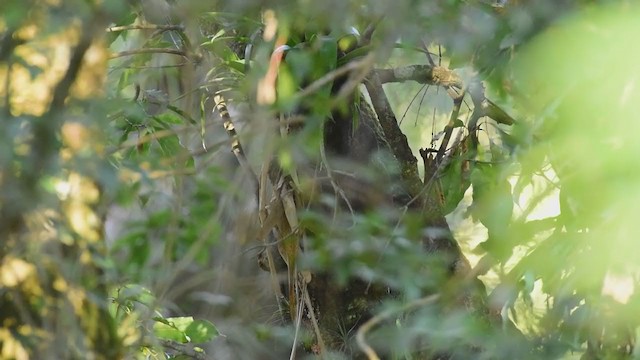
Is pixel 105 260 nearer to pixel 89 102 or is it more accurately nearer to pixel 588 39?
pixel 89 102

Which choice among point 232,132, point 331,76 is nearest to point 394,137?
point 232,132

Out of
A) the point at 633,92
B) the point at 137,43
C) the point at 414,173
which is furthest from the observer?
the point at 414,173

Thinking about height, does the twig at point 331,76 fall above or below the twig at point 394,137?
above

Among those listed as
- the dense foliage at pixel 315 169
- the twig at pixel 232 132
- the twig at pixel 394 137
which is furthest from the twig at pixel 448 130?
the twig at pixel 232 132

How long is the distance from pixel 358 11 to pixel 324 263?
33cm

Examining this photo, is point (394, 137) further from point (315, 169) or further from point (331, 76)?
point (331, 76)

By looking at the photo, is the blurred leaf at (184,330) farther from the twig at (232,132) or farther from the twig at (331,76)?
the twig at (331,76)

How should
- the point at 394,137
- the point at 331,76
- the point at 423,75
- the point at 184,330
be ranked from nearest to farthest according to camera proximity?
the point at 331,76 < the point at 184,330 < the point at 423,75 < the point at 394,137

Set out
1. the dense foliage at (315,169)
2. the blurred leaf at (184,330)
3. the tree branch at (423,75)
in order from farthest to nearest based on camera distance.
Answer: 1. the tree branch at (423,75)
2. the blurred leaf at (184,330)
3. the dense foliage at (315,169)

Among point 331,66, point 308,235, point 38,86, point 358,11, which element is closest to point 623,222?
point 358,11

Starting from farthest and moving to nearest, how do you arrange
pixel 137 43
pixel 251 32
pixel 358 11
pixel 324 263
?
pixel 137 43 < pixel 251 32 < pixel 324 263 < pixel 358 11

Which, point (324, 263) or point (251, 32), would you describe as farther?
point (251, 32)

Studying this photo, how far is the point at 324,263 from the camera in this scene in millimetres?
1052

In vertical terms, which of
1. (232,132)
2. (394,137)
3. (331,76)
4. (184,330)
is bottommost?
(184,330)
